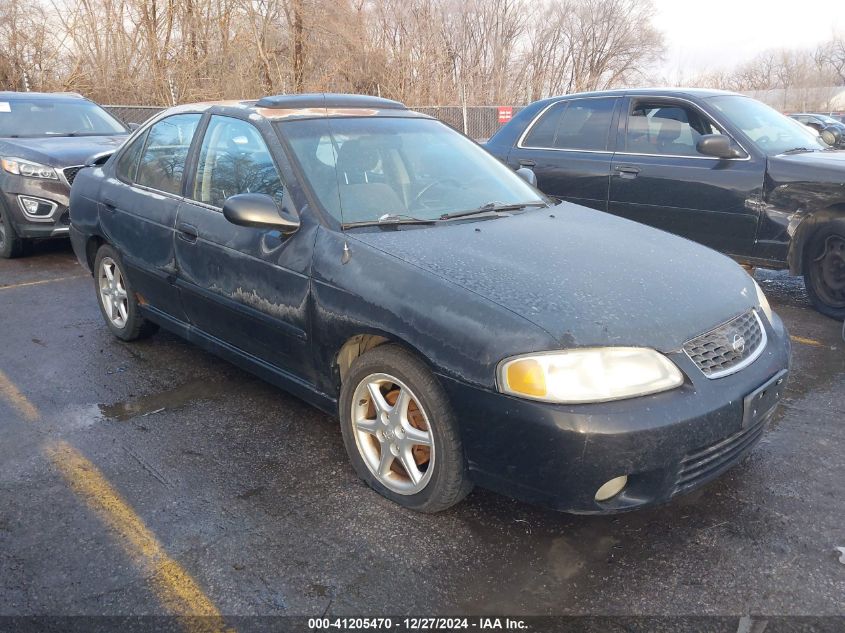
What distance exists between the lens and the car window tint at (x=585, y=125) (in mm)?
6270

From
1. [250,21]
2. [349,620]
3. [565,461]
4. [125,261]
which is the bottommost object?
[349,620]

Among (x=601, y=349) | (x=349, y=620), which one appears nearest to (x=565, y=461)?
(x=601, y=349)

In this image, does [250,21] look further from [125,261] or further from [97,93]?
[125,261]

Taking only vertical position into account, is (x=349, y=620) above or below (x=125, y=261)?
below

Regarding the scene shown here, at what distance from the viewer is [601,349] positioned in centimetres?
239

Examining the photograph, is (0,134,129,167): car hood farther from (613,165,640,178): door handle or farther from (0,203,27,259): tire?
(613,165,640,178): door handle

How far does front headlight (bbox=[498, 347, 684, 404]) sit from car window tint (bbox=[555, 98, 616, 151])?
14.0ft

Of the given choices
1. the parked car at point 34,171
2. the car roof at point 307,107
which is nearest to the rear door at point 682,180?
the car roof at point 307,107

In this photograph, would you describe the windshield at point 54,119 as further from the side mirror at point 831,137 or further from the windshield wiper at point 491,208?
the side mirror at point 831,137

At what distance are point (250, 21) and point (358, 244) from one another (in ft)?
68.2

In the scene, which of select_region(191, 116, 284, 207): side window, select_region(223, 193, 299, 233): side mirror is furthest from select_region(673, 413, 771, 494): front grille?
select_region(191, 116, 284, 207): side window

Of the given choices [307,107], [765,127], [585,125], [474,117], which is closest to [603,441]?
[307,107]

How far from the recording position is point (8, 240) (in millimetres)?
7215

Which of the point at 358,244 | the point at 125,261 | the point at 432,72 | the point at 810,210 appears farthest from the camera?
the point at 432,72
